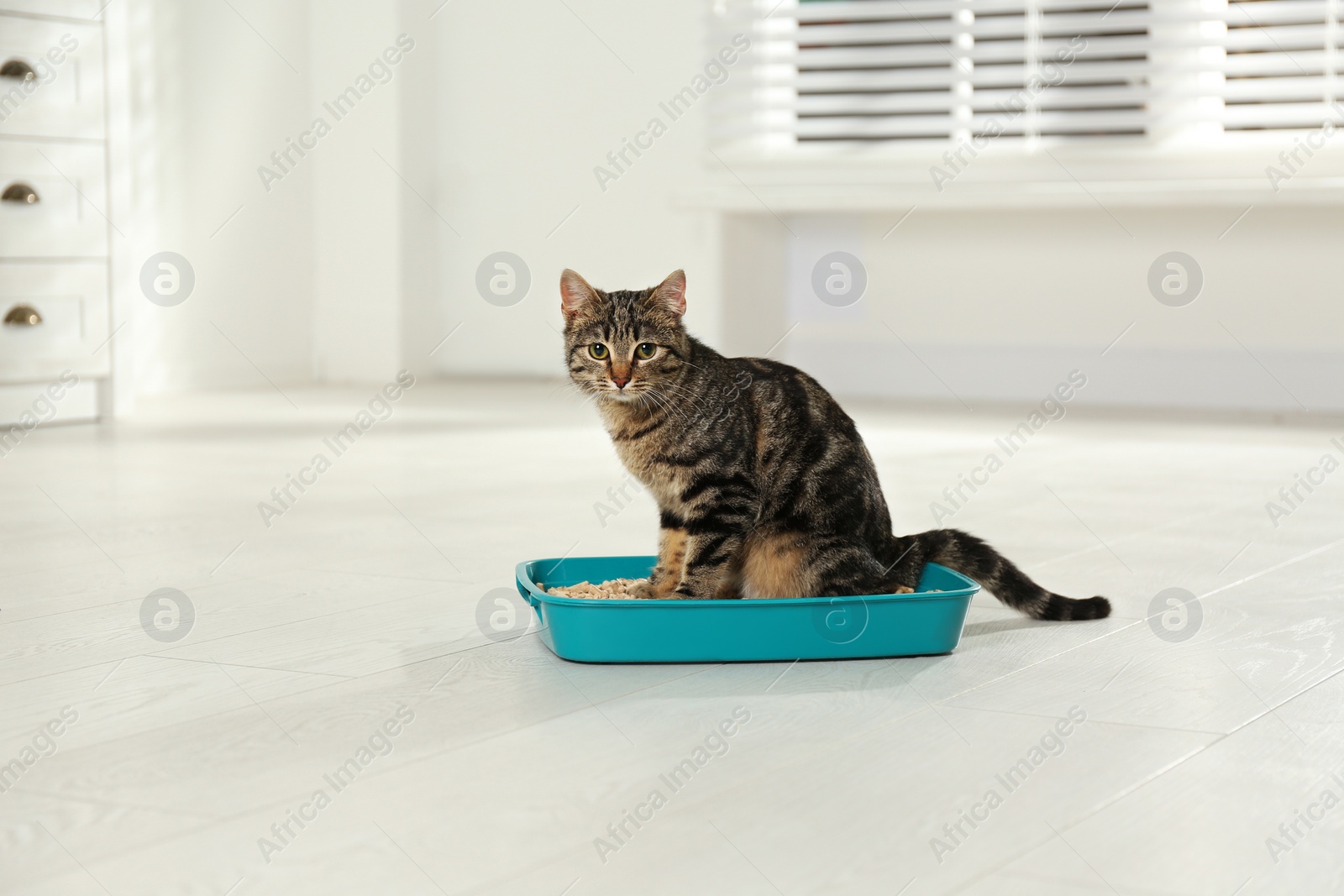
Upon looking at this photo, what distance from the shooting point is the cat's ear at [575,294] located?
2088 millimetres

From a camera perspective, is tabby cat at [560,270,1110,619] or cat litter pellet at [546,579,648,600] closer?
tabby cat at [560,270,1110,619]

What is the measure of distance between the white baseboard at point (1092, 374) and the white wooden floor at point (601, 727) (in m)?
2.13

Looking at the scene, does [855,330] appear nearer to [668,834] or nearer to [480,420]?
[480,420]

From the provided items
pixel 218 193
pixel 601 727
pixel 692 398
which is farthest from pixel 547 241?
pixel 601 727

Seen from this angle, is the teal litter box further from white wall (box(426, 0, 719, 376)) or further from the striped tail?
white wall (box(426, 0, 719, 376))

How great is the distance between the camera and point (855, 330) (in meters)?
5.78

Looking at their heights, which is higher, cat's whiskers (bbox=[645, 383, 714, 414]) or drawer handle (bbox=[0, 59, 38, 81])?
drawer handle (bbox=[0, 59, 38, 81])

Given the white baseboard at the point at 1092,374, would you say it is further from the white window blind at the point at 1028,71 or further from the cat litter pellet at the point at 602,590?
the cat litter pellet at the point at 602,590

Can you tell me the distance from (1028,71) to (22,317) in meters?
3.50

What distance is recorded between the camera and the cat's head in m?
2.03

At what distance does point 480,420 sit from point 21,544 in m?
2.27

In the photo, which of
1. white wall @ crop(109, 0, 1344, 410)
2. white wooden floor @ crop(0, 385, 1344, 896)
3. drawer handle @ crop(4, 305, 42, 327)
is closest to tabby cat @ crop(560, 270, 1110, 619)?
white wooden floor @ crop(0, 385, 1344, 896)

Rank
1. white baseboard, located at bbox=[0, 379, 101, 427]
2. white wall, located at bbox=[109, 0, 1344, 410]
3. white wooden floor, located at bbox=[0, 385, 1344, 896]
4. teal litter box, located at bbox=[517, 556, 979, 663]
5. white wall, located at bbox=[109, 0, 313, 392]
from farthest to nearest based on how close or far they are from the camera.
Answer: white wall, located at bbox=[109, 0, 313, 392] → white wall, located at bbox=[109, 0, 1344, 410] → white baseboard, located at bbox=[0, 379, 101, 427] → teal litter box, located at bbox=[517, 556, 979, 663] → white wooden floor, located at bbox=[0, 385, 1344, 896]

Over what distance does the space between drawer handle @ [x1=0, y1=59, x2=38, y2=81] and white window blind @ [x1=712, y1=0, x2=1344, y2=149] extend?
2.44m
